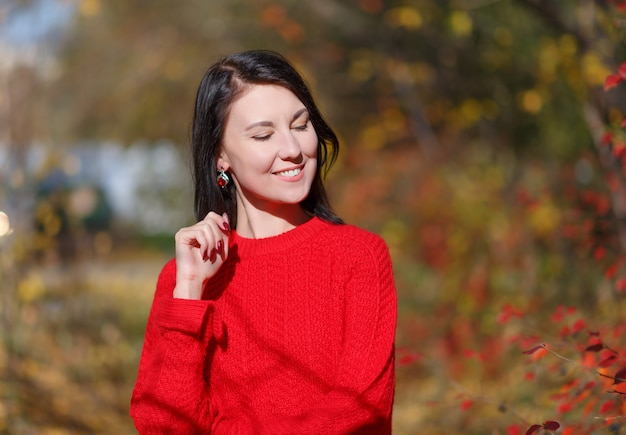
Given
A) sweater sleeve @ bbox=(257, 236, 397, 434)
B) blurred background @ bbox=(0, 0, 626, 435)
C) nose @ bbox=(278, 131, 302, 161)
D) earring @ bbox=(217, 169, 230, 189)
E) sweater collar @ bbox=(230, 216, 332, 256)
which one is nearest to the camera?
sweater sleeve @ bbox=(257, 236, 397, 434)

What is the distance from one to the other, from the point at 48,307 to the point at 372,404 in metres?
4.78

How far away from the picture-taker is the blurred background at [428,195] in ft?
15.5

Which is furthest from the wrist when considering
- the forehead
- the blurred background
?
the blurred background

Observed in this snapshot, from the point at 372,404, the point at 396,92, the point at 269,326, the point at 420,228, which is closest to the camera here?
the point at 372,404

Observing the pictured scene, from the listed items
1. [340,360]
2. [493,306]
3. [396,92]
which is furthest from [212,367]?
[396,92]

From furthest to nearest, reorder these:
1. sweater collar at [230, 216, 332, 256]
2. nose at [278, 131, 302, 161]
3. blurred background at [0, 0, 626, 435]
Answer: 1. blurred background at [0, 0, 626, 435]
2. sweater collar at [230, 216, 332, 256]
3. nose at [278, 131, 302, 161]

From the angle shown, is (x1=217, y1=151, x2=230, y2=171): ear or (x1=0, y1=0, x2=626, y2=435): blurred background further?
(x1=0, y1=0, x2=626, y2=435): blurred background

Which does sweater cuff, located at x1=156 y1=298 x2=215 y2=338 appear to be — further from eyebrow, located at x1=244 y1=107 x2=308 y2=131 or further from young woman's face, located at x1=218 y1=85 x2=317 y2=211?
eyebrow, located at x1=244 y1=107 x2=308 y2=131

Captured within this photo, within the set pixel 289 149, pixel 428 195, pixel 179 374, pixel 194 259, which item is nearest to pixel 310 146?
pixel 289 149

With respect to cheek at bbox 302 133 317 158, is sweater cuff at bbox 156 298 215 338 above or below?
below

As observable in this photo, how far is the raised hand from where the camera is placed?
6.65ft

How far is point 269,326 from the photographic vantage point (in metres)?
2.10

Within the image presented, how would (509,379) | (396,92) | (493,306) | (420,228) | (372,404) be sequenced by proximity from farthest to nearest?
(396,92) → (420,228) → (493,306) → (509,379) → (372,404)

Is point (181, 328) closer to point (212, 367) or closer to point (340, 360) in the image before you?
point (212, 367)
